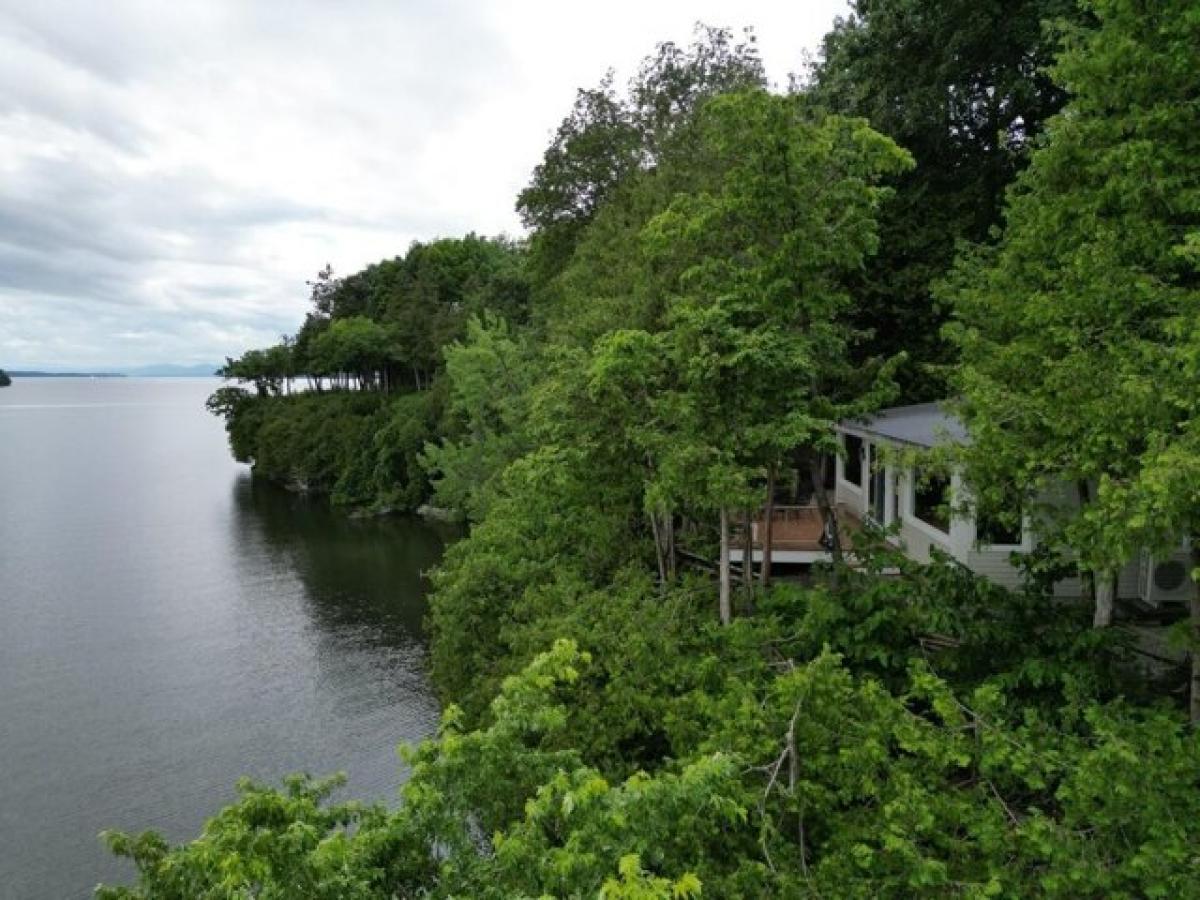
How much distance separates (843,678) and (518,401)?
21756mm

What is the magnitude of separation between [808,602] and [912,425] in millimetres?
6192

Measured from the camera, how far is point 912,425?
45.9 ft

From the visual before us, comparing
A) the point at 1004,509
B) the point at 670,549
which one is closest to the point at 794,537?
the point at 670,549

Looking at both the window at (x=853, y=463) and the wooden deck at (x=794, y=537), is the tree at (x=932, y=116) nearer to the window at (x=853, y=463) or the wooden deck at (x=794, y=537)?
the window at (x=853, y=463)

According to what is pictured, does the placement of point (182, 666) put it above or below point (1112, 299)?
below

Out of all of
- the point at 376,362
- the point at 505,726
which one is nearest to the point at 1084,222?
the point at 505,726

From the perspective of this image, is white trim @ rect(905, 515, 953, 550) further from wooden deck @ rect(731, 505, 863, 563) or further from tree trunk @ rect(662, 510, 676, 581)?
tree trunk @ rect(662, 510, 676, 581)

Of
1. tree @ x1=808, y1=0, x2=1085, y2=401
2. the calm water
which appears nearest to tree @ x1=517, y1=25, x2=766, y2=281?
tree @ x1=808, y1=0, x2=1085, y2=401

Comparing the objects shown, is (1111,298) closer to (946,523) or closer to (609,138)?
(946,523)

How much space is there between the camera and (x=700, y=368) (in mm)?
8938

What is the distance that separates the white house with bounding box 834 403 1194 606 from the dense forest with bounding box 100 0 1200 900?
2.55 feet

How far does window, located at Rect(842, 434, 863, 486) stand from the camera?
20.7 meters

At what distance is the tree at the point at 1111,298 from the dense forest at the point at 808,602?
34 mm

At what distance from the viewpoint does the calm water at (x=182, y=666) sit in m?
18.3
